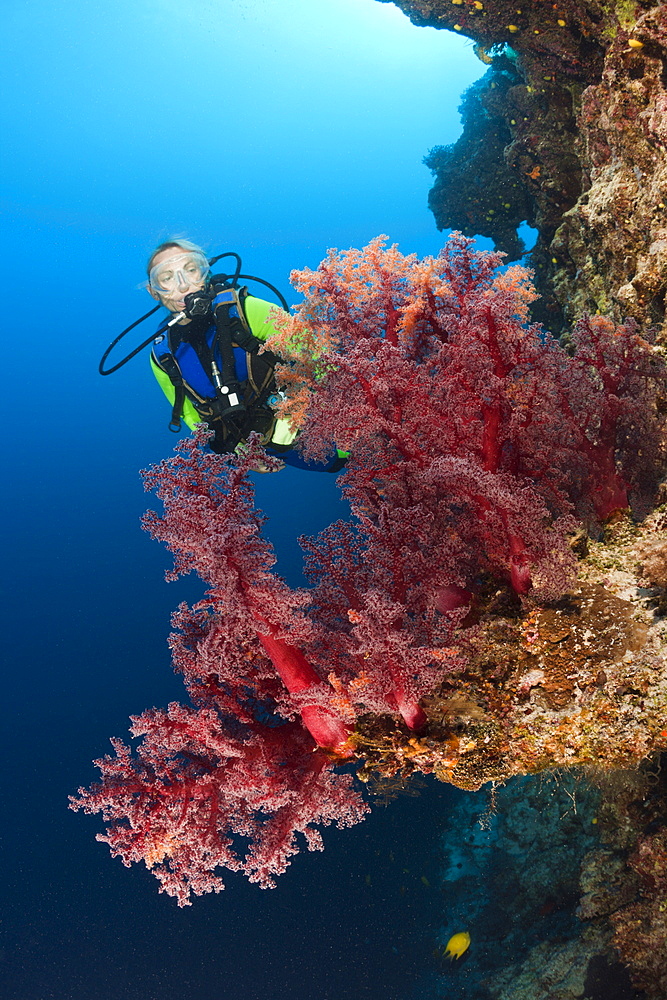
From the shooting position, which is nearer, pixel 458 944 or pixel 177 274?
pixel 177 274

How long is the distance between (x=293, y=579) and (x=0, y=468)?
13928 millimetres

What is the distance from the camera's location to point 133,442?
1030 inches

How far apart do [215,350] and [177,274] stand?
33.3 inches

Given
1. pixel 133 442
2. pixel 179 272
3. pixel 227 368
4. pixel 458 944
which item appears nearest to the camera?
pixel 227 368

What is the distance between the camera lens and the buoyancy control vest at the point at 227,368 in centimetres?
439

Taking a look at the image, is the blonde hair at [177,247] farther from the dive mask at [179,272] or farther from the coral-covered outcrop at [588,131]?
the coral-covered outcrop at [588,131]

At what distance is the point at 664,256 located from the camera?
3105mm

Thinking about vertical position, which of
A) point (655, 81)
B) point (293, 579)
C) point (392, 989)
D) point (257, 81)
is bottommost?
point (392, 989)

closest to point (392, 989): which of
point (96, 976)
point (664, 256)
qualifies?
point (96, 976)

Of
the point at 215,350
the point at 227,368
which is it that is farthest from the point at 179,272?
the point at 227,368

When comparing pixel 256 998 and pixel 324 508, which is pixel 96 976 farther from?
pixel 324 508

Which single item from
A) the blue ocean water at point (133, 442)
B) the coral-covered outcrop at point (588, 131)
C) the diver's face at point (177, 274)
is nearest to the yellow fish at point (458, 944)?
the blue ocean water at point (133, 442)

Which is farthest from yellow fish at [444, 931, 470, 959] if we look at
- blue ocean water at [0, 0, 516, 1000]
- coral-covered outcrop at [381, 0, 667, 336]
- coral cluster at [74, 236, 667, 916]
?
coral-covered outcrop at [381, 0, 667, 336]

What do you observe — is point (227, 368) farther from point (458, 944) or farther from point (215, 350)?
point (458, 944)
